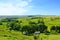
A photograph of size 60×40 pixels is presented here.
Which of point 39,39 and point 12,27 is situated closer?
point 39,39

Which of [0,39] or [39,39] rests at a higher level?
[0,39]

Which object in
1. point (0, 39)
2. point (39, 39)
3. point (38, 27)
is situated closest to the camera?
point (0, 39)

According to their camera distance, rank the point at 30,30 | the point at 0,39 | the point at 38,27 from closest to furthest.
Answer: the point at 0,39, the point at 30,30, the point at 38,27

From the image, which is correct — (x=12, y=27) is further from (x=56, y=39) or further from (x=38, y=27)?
(x=56, y=39)

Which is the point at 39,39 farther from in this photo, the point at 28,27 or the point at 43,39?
the point at 28,27

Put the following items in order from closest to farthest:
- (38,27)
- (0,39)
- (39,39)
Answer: (0,39)
(39,39)
(38,27)

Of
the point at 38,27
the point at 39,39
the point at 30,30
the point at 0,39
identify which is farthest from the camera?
the point at 38,27

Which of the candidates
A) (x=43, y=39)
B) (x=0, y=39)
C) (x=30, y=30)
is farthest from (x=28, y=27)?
(x=0, y=39)

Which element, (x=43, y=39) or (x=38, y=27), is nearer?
(x=43, y=39)

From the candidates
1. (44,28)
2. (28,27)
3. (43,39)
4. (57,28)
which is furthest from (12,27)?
(43,39)
